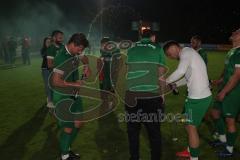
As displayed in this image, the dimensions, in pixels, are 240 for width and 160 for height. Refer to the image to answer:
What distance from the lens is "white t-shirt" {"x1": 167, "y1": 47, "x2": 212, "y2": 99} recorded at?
19.2ft

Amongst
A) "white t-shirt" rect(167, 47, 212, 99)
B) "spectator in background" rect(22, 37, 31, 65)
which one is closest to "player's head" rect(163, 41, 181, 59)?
"white t-shirt" rect(167, 47, 212, 99)

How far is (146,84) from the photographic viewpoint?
5.94 m

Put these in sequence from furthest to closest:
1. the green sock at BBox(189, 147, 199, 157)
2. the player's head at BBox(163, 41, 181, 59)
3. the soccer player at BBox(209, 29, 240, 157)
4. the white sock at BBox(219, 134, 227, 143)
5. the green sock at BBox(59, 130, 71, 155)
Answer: the white sock at BBox(219, 134, 227, 143), the green sock at BBox(59, 130, 71, 155), the soccer player at BBox(209, 29, 240, 157), the green sock at BBox(189, 147, 199, 157), the player's head at BBox(163, 41, 181, 59)

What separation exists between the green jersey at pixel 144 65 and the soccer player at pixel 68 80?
102 cm

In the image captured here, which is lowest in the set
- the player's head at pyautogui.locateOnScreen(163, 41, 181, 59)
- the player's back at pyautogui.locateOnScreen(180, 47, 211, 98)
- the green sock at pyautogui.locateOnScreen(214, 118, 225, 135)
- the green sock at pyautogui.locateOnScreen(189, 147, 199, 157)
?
the green sock at pyautogui.locateOnScreen(189, 147, 199, 157)

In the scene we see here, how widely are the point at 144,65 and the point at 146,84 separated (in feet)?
1.14

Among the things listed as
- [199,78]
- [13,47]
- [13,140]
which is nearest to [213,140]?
[199,78]

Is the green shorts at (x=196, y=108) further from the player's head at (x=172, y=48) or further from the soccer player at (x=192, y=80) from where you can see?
the player's head at (x=172, y=48)

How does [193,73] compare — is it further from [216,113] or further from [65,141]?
[65,141]

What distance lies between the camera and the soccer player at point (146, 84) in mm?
5832

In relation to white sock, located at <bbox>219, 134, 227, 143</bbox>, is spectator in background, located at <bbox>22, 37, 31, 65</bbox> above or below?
above

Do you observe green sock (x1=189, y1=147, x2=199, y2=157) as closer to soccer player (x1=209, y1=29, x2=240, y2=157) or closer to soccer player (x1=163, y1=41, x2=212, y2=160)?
soccer player (x1=163, y1=41, x2=212, y2=160)

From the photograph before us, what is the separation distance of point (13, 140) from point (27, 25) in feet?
151

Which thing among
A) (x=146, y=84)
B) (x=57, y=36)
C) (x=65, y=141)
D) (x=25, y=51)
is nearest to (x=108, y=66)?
(x=57, y=36)
